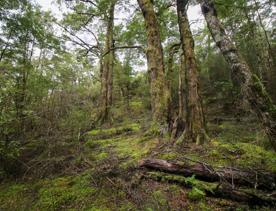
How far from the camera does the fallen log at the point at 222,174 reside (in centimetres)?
313

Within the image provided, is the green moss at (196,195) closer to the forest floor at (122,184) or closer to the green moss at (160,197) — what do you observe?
the forest floor at (122,184)

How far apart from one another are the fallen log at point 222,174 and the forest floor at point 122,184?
29 centimetres

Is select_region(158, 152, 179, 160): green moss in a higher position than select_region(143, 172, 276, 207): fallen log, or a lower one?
higher

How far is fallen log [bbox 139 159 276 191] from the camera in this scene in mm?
3125

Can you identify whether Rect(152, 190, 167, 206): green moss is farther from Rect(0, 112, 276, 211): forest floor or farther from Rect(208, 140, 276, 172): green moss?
Rect(208, 140, 276, 172): green moss

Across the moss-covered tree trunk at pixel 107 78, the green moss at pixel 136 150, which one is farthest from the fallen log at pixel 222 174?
the moss-covered tree trunk at pixel 107 78

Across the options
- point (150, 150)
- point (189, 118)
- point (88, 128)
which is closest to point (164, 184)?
point (150, 150)

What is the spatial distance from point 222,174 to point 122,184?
5.71ft

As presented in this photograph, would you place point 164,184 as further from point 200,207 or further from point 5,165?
point 5,165

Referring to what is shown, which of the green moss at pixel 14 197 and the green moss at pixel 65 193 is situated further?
the green moss at pixel 14 197

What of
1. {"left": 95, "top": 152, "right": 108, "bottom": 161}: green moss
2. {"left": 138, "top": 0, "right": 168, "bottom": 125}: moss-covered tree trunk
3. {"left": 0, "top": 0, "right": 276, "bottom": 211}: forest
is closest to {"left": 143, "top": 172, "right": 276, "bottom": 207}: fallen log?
{"left": 0, "top": 0, "right": 276, "bottom": 211}: forest

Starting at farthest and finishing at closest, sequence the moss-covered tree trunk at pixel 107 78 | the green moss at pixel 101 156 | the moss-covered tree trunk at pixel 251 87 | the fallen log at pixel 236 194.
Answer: the moss-covered tree trunk at pixel 107 78 → the green moss at pixel 101 156 → the moss-covered tree trunk at pixel 251 87 → the fallen log at pixel 236 194

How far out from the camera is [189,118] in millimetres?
5262

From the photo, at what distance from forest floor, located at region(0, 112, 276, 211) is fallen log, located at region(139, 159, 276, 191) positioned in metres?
0.29
